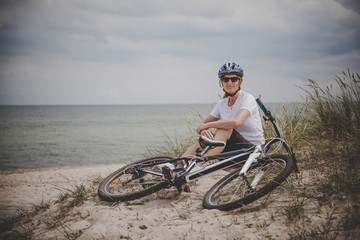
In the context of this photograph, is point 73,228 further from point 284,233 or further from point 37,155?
point 37,155

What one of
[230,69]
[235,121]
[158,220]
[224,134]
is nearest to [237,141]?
[224,134]

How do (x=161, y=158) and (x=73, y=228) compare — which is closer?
(x=73, y=228)

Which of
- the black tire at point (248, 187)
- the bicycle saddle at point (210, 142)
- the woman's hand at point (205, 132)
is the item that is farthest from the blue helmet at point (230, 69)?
the black tire at point (248, 187)

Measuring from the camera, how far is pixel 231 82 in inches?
136

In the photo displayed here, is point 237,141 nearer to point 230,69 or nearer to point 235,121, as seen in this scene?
point 235,121

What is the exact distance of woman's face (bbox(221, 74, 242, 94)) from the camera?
11.4ft

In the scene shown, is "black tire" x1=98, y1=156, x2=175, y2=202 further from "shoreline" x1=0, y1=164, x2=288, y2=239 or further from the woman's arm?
the woman's arm

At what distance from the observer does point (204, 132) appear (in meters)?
3.30

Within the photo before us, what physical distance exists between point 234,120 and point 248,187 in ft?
3.08

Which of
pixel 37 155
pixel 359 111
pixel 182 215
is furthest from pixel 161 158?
pixel 37 155

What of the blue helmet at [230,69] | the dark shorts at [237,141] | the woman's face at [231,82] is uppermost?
the blue helmet at [230,69]

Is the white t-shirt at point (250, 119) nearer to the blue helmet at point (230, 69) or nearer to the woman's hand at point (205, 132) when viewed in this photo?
the blue helmet at point (230, 69)

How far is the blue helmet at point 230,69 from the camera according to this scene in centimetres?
345

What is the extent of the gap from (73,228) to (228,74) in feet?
10.4
